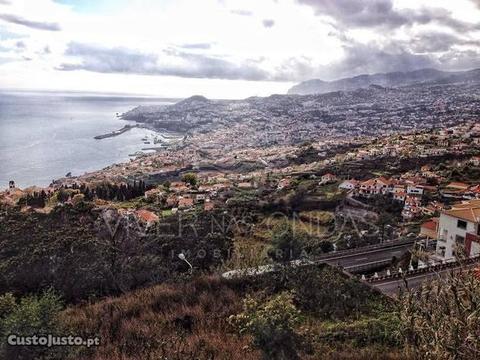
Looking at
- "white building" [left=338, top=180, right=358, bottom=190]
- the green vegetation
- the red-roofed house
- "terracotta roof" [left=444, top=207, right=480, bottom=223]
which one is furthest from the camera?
"white building" [left=338, top=180, right=358, bottom=190]

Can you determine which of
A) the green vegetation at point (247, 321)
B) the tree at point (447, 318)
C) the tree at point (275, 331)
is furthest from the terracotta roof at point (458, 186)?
the tree at point (447, 318)

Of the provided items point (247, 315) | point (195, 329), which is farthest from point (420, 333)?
point (195, 329)

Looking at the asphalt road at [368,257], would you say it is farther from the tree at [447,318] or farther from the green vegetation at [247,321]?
the tree at [447,318]

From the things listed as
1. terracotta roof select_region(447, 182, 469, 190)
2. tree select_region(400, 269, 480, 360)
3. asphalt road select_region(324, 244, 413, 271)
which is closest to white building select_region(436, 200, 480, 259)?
asphalt road select_region(324, 244, 413, 271)

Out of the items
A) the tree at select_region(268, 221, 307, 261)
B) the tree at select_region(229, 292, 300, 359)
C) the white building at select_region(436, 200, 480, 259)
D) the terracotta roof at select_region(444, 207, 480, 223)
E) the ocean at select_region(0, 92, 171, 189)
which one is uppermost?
the tree at select_region(229, 292, 300, 359)

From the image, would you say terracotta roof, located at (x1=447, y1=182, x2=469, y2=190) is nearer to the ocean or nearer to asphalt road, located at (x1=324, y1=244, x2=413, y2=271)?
asphalt road, located at (x1=324, y1=244, x2=413, y2=271)

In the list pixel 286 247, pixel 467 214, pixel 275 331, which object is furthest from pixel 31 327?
pixel 467 214
